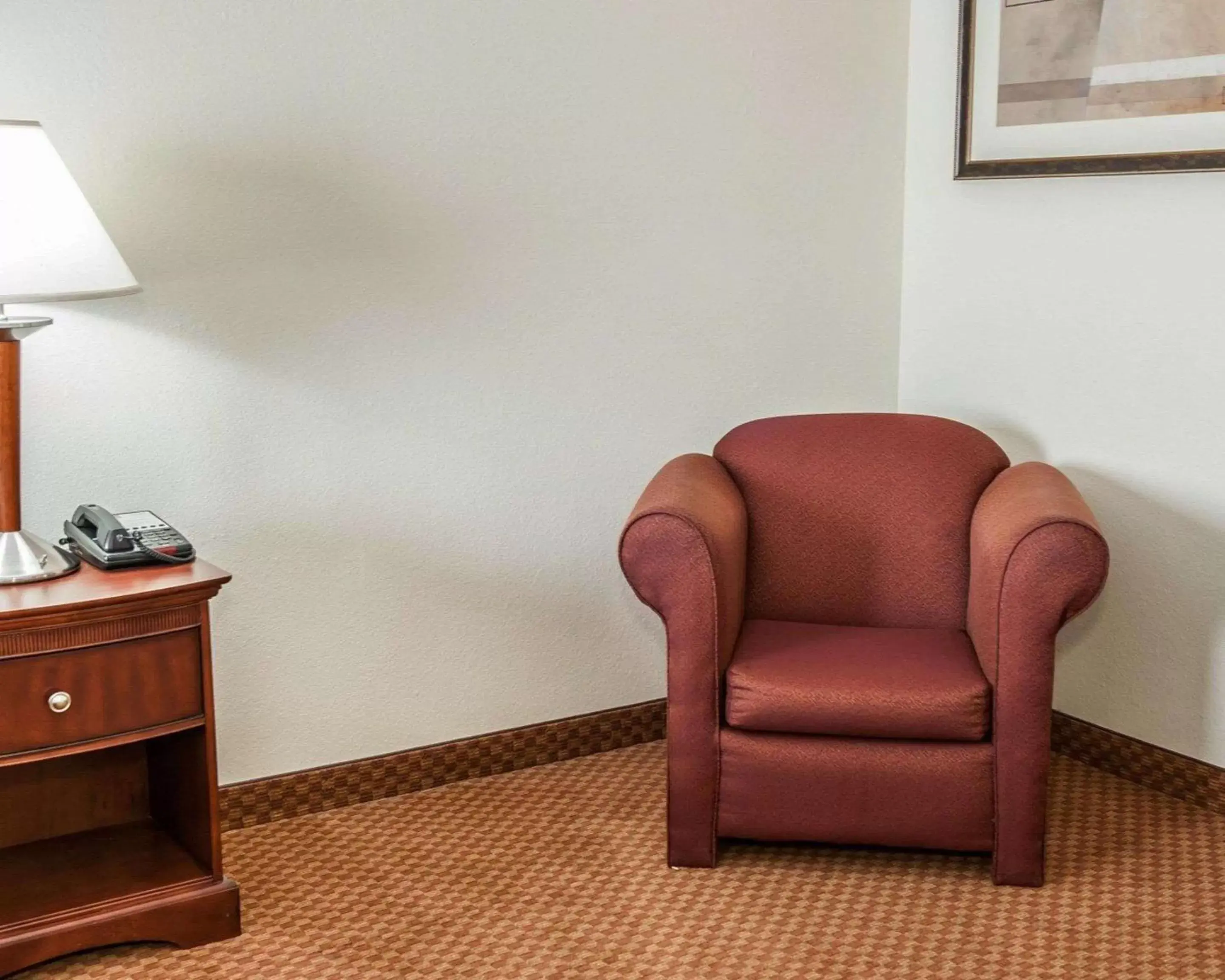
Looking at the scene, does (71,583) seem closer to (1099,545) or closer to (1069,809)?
(1099,545)

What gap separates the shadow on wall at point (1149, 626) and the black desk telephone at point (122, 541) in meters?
2.06

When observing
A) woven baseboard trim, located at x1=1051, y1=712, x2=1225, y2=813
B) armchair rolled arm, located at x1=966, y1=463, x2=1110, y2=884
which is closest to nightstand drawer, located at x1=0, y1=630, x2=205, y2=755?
armchair rolled arm, located at x1=966, y1=463, x2=1110, y2=884

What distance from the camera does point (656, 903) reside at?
2.63 m

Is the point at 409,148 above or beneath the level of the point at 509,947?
above

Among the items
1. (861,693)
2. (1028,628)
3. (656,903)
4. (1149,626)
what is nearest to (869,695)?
(861,693)

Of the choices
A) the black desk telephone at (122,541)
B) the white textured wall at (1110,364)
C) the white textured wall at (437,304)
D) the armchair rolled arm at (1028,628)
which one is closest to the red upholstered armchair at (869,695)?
the armchair rolled arm at (1028,628)

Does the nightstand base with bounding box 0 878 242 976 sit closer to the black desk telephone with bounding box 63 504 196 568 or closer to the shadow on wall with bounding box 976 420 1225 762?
the black desk telephone with bounding box 63 504 196 568

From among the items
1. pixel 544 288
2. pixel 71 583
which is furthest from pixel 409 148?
pixel 71 583

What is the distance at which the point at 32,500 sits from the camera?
269 cm

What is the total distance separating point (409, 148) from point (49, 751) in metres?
1.49

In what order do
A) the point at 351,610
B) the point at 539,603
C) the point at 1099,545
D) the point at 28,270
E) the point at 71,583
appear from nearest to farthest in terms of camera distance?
the point at 28,270 → the point at 71,583 → the point at 1099,545 → the point at 351,610 → the point at 539,603

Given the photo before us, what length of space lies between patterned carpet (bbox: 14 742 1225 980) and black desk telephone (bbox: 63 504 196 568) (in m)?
0.73

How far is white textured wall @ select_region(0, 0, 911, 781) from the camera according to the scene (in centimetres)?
274

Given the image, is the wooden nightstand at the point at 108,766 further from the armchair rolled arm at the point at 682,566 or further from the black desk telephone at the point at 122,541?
the armchair rolled arm at the point at 682,566
